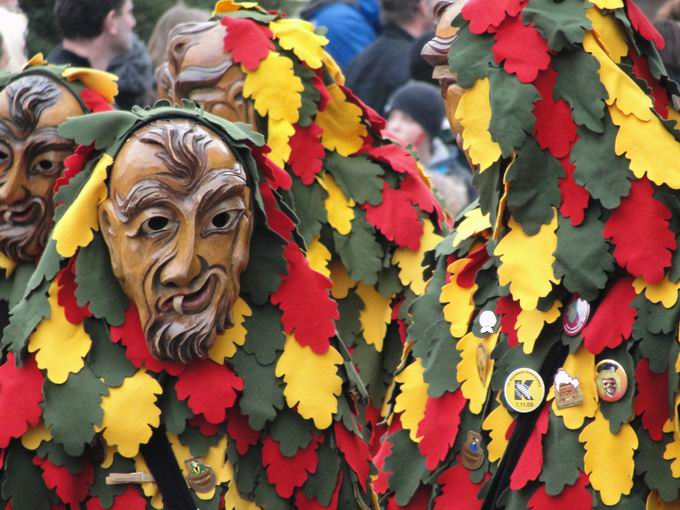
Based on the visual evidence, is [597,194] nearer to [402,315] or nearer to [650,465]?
[650,465]

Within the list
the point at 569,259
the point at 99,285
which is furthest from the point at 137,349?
the point at 569,259

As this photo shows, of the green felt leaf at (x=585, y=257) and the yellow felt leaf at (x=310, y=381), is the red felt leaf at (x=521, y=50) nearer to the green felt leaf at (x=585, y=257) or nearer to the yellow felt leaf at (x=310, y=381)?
the green felt leaf at (x=585, y=257)

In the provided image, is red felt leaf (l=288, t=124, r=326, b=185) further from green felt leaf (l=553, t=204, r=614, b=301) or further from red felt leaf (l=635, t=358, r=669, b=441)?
red felt leaf (l=635, t=358, r=669, b=441)

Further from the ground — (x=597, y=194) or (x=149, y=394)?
(x=597, y=194)

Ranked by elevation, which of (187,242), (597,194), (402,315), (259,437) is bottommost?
(402,315)

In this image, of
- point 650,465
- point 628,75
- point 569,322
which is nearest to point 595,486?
point 650,465

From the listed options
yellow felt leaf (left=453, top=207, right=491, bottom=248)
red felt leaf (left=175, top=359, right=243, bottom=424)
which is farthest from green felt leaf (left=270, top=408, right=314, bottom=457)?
yellow felt leaf (left=453, top=207, right=491, bottom=248)

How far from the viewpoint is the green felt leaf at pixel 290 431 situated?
15.7 feet

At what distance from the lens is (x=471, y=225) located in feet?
17.7

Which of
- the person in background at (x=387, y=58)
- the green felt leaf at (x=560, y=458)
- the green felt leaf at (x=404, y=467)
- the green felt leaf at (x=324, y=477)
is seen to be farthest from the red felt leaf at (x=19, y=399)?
the person in background at (x=387, y=58)

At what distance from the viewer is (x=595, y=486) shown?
4660 millimetres

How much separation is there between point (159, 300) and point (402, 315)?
171 centimetres

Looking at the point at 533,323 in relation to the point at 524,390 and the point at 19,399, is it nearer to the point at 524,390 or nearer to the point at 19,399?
the point at 524,390

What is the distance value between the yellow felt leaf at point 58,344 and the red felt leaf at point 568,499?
1224 mm
